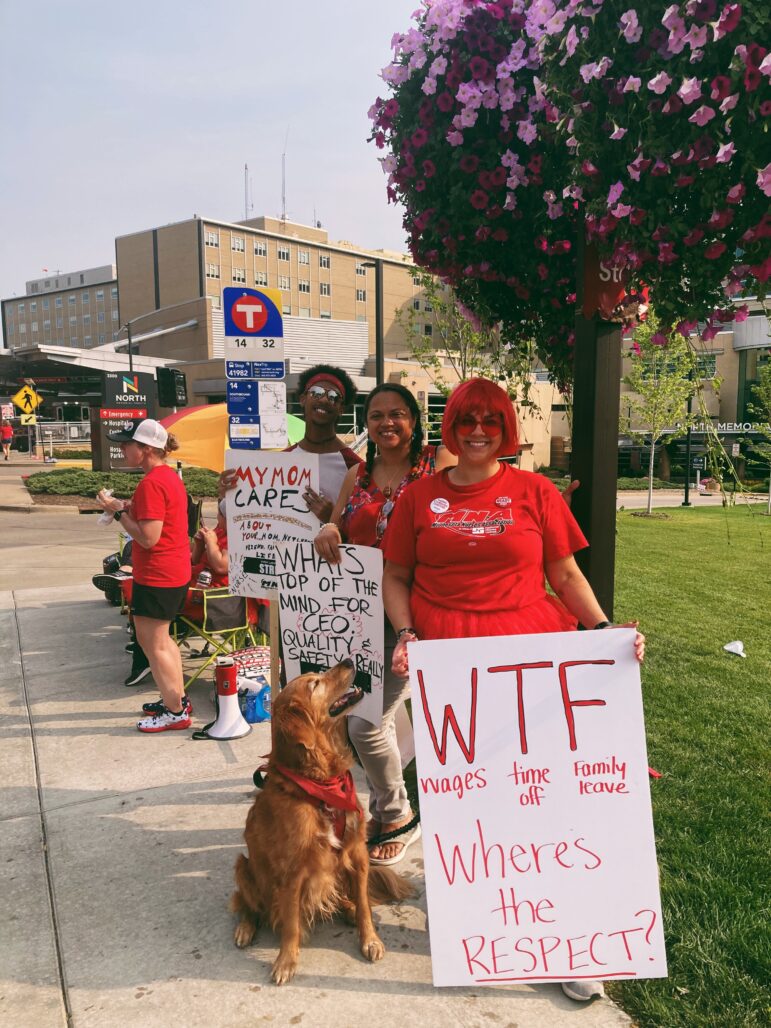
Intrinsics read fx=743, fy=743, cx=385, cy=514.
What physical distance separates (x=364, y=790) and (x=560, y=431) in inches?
1562

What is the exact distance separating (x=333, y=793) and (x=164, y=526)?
8.04 ft

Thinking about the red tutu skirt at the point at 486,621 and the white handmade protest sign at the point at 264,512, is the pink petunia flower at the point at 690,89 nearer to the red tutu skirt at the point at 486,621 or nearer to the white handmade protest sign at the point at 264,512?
the red tutu skirt at the point at 486,621

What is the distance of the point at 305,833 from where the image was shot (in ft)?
8.32

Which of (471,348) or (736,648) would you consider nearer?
(736,648)

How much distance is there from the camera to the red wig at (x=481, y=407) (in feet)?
8.29

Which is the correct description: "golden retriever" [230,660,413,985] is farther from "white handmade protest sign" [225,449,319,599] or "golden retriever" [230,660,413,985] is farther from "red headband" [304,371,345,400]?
"red headband" [304,371,345,400]

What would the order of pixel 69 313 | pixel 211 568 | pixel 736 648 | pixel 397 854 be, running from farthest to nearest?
pixel 69 313
pixel 736 648
pixel 211 568
pixel 397 854

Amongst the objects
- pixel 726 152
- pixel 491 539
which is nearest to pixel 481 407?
pixel 491 539

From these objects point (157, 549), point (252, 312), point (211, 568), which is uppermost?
point (252, 312)

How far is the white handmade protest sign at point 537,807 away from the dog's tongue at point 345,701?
18.2 inches

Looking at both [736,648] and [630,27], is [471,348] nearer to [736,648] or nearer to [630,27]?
[736,648]

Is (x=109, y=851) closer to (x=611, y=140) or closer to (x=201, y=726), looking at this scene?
(x=201, y=726)

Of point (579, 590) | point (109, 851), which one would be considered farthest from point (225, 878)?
point (579, 590)

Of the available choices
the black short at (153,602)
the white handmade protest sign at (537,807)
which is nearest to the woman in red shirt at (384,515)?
the white handmade protest sign at (537,807)
